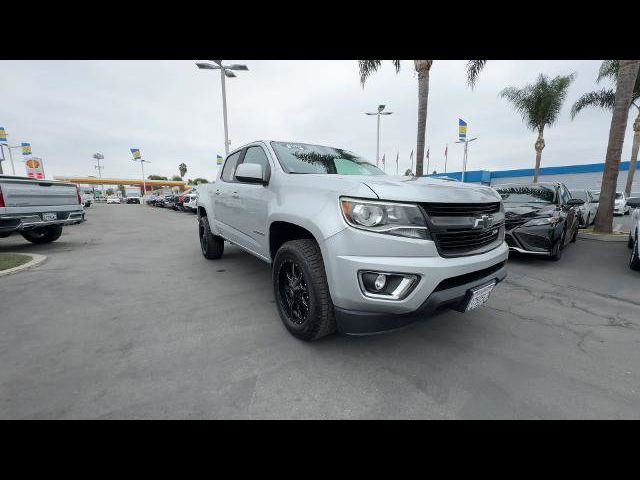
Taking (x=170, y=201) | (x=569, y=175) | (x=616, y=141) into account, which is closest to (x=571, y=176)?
(x=569, y=175)

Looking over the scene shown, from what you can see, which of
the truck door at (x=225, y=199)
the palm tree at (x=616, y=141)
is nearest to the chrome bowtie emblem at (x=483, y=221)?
the truck door at (x=225, y=199)

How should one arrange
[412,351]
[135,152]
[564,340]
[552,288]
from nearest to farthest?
1. [412,351]
2. [564,340]
3. [552,288]
4. [135,152]

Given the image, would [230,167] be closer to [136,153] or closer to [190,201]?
[190,201]

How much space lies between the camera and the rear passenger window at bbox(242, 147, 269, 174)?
3182 millimetres

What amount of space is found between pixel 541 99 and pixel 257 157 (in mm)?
21838

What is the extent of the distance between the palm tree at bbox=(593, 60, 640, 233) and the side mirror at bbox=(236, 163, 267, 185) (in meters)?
9.89

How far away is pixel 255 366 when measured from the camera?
2.21m

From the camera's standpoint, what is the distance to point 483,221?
2.28m

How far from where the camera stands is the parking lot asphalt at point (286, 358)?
Result: 70.6 inches

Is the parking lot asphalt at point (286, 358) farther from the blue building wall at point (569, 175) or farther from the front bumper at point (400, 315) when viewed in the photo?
the blue building wall at point (569, 175)

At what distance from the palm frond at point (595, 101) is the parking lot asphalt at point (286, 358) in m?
19.1
